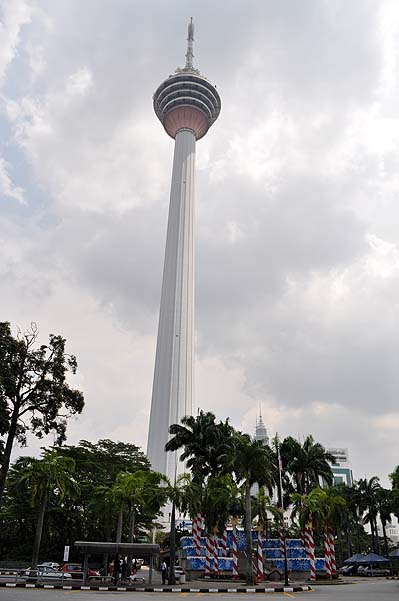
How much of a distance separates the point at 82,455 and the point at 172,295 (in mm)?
49187

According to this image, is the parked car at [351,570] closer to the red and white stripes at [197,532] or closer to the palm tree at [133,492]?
the red and white stripes at [197,532]

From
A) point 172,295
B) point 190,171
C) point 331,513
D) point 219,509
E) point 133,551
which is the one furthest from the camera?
point 190,171

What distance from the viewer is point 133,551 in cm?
3466

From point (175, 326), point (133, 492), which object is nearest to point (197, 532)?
point (133, 492)

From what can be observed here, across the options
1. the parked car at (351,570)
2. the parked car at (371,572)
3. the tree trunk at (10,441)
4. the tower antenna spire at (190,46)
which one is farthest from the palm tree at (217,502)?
the tower antenna spire at (190,46)

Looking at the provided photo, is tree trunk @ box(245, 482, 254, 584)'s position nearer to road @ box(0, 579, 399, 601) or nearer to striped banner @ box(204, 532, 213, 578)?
road @ box(0, 579, 399, 601)

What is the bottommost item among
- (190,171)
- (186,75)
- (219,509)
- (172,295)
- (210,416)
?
(219,509)

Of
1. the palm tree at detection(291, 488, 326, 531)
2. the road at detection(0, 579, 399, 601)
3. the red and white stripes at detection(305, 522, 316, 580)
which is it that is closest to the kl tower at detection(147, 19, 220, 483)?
the palm tree at detection(291, 488, 326, 531)

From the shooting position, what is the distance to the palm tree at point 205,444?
167ft

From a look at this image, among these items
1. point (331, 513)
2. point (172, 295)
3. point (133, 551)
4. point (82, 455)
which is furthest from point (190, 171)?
point (133, 551)

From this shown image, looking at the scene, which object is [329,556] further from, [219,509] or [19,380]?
[19,380]

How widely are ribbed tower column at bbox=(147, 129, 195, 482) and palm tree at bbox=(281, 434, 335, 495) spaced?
130 feet

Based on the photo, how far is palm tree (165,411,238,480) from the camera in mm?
50750

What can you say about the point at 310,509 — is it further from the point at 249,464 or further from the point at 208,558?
the point at 249,464
